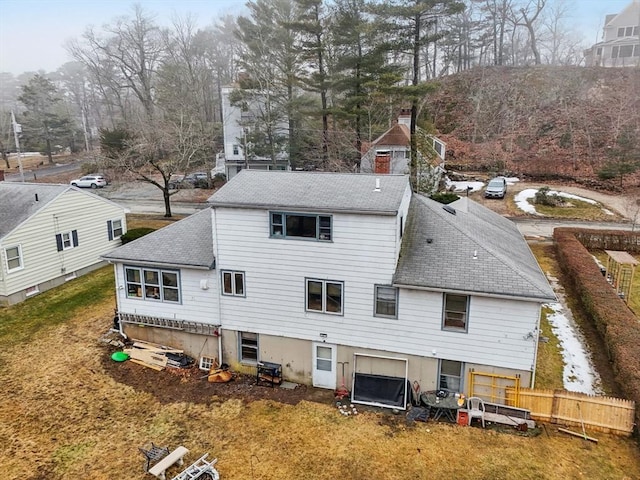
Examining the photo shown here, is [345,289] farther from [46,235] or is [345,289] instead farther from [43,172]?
[43,172]

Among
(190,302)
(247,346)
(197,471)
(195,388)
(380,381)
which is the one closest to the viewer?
(197,471)

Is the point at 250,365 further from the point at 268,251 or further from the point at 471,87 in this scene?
the point at 471,87

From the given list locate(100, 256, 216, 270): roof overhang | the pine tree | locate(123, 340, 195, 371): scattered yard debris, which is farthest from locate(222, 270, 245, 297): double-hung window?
the pine tree

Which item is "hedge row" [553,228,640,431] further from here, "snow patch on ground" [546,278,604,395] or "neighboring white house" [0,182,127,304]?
"neighboring white house" [0,182,127,304]

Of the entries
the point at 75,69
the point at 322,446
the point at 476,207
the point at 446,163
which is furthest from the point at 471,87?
the point at 75,69

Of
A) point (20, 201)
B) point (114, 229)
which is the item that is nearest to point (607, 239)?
point (114, 229)

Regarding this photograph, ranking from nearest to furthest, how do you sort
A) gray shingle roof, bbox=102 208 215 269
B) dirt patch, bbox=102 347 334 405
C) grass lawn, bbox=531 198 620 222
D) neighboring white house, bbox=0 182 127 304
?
dirt patch, bbox=102 347 334 405 → gray shingle roof, bbox=102 208 215 269 → neighboring white house, bbox=0 182 127 304 → grass lawn, bbox=531 198 620 222

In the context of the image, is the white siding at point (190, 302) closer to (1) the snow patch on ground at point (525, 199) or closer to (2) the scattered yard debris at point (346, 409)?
(2) the scattered yard debris at point (346, 409)
